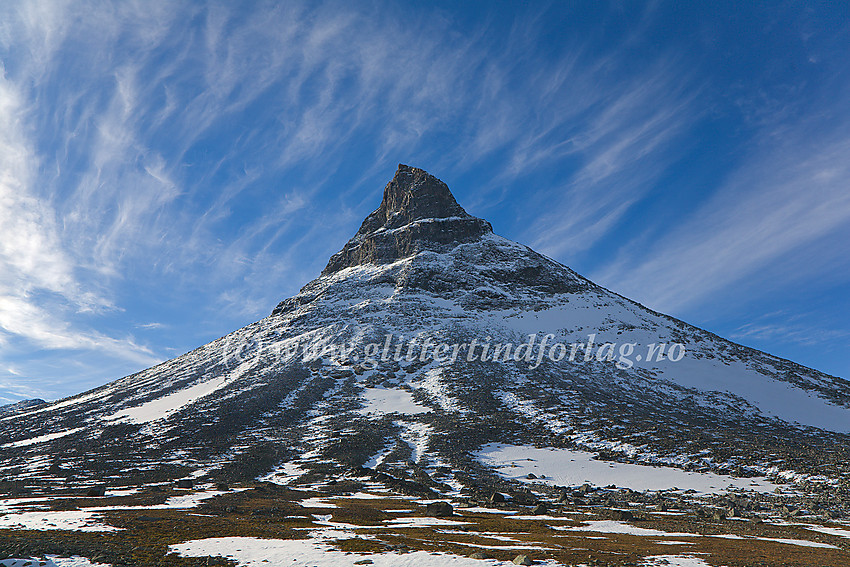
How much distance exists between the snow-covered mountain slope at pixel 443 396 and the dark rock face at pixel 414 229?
49.4ft

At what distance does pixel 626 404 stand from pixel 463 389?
28.2 meters

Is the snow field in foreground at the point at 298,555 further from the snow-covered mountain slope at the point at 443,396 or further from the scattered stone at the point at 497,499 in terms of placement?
the snow-covered mountain slope at the point at 443,396

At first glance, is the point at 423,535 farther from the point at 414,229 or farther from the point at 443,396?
the point at 414,229

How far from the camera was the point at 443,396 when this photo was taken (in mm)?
83250

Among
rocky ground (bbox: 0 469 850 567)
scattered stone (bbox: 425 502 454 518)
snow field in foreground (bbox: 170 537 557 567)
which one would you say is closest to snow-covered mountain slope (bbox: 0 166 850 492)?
rocky ground (bbox: 0 469 850 567)

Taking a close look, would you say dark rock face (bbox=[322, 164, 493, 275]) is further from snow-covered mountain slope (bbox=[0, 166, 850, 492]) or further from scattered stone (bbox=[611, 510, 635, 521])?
scattered stone (bbox=[611, 510, 635, 521])

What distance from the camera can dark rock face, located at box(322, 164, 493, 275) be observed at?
553 feet

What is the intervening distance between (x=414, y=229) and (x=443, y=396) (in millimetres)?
97447

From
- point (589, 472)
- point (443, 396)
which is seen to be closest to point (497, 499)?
point (589, 472)

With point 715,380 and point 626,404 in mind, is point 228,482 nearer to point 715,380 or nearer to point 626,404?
point 626,404

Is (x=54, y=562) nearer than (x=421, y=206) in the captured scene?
Yes

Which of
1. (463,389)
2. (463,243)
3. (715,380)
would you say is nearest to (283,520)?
(463,389)

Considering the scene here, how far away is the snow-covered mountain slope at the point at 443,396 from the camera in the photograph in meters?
57.3

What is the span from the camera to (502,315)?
125 metres
